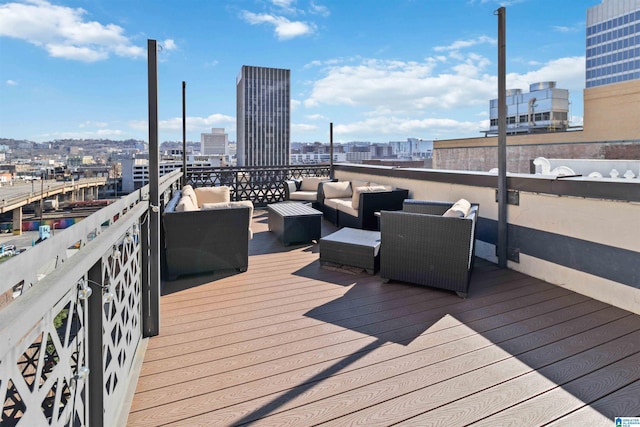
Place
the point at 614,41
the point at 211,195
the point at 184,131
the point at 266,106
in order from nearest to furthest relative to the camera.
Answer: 1. the point at 211,195
2. the point at 184,131
3. the point at 266,106
4. the point at 614,41

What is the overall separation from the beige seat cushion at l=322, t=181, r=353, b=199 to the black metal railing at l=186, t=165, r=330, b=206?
2.04m

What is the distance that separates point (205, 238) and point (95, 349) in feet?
7.83

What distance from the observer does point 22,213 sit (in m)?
1.30

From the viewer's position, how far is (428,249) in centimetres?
324

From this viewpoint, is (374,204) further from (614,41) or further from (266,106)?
(614,41)

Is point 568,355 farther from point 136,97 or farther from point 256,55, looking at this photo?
point 256,55

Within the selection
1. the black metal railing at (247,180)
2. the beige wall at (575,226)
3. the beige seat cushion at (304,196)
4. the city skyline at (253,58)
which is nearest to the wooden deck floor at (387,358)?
the beige wall at (575,226)

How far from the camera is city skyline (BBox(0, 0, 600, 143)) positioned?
257cm

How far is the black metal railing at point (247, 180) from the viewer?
28.1ft

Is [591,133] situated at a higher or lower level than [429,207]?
higher

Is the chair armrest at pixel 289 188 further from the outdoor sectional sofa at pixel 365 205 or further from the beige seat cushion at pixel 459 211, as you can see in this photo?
the beige seat cushion at pixel 459 211

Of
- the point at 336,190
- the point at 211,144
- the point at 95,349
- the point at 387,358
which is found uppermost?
the point at 211,144

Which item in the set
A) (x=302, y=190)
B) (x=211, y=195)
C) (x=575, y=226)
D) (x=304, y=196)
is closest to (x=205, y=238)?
(x=211, y=195)

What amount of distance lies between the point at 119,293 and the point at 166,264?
1981 mm
